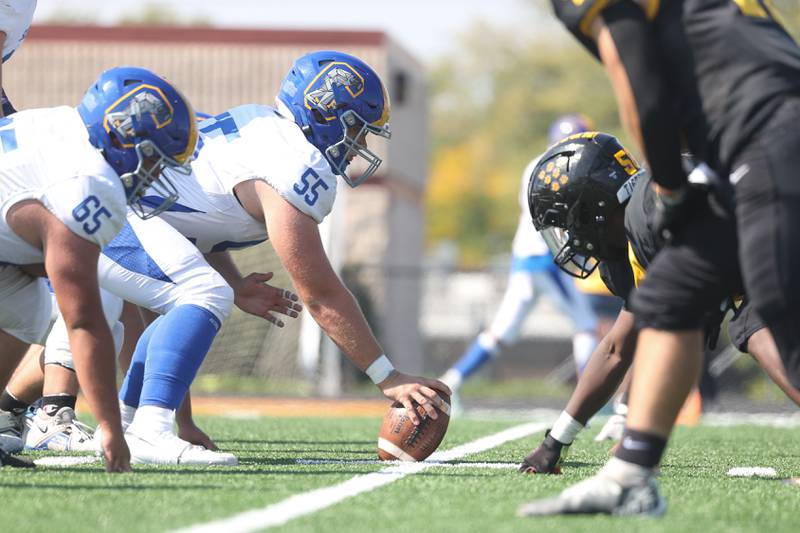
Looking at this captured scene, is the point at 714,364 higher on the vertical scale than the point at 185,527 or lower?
lower

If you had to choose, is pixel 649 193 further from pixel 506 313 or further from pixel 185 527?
Answer: pixel 506 313

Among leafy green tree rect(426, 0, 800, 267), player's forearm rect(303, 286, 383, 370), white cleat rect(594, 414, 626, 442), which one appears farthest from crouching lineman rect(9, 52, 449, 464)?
leafy green tree rect(426, 0, 800, 267)

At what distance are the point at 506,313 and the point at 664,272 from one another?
6115 mm

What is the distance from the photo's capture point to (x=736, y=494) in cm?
430

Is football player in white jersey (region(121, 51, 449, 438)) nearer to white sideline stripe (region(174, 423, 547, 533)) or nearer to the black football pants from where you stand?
white sideline stripe (region(174, 423, 547, 533))

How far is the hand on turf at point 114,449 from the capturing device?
423cm

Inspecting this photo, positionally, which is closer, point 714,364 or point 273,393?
point 273,393

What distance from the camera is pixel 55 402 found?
6000mm

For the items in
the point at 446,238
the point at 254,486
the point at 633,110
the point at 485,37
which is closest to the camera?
the point at 633,110

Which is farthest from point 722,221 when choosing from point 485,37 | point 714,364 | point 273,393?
point 485,37

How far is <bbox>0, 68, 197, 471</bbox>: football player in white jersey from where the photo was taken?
13.6 ft

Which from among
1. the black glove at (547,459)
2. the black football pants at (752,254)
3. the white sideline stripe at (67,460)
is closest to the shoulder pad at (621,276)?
the black glove at (547,459)

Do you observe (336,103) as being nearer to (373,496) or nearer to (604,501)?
(373,496)

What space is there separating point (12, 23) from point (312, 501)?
309 cm
